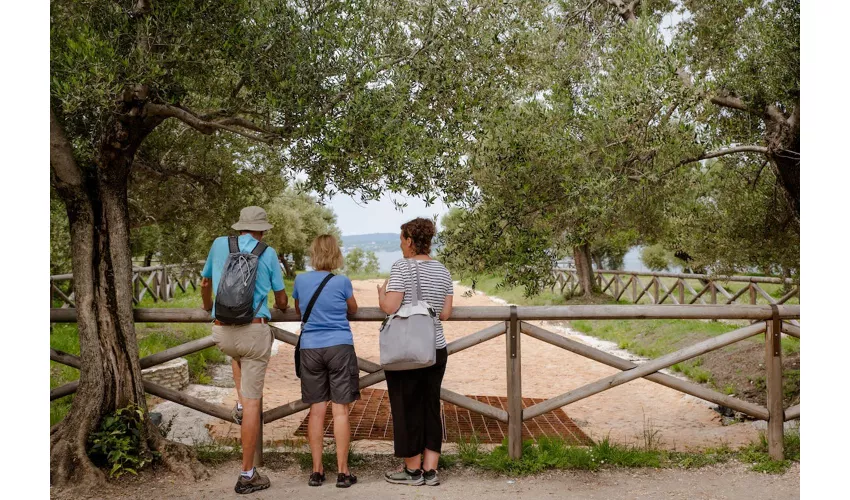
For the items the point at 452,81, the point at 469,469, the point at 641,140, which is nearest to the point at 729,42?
the point at 641,140

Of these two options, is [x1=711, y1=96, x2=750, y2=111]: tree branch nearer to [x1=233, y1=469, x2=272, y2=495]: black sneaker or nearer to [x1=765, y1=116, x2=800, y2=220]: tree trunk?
[x1=765, y1=116, x2=800, y2=220]: tree trunk

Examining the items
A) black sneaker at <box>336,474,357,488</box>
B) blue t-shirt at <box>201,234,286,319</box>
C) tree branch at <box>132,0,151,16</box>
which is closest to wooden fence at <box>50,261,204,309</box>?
tree branch at <box>132,0,151,16</box>

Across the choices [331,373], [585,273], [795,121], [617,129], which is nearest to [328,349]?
[331,373]

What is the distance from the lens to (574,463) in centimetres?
552

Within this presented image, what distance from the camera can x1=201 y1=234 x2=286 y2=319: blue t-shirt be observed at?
4988 mm

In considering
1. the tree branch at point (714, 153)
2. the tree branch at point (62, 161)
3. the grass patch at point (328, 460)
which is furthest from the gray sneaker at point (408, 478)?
the tree branch at point (714, 153)

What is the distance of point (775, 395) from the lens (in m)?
5.70

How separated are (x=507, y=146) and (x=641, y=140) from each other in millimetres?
1467

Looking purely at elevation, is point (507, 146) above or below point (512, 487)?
above

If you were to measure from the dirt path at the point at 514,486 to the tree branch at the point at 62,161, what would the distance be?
246cm

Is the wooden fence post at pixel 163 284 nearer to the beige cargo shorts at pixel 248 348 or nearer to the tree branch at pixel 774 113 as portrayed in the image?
the beige cargo shorts at pixel 248 348

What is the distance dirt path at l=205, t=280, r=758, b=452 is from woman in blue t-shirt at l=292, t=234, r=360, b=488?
1.89 meters

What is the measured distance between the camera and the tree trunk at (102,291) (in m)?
5.27
